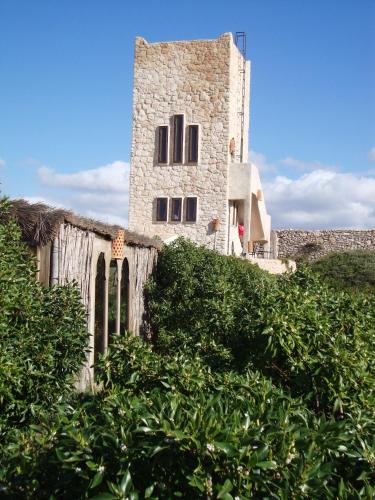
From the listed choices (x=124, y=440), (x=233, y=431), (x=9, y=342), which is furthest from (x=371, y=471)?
(x=9, y=342)

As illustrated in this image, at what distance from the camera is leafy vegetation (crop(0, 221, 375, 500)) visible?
9.20 feet

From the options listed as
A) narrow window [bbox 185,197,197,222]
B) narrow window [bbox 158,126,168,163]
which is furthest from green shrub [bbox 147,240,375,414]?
narrow window [bbox 158,126,168,163]

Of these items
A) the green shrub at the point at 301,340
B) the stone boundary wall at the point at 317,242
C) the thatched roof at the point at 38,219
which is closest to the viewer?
the green shrub at the point at 301,340

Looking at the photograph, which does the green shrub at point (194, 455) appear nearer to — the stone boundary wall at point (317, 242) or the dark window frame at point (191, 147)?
the dark window frame at point (191, 147)

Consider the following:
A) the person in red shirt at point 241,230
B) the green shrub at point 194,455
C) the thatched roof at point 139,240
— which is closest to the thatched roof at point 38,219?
the thatched roof at point 139,240

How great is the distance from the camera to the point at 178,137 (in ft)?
75.9

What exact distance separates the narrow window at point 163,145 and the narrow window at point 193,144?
0.95 meters

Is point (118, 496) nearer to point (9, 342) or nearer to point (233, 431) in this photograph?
point (233, 431)

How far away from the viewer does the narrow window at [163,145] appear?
23250mm

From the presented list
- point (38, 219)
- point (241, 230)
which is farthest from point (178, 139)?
point (38, 219)

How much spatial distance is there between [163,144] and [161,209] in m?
2.44

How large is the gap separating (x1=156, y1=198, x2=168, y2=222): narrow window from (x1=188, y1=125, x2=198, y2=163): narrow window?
71.6 inches

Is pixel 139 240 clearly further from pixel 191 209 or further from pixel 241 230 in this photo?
pixel 241 230

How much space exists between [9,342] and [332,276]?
22.3 metres
